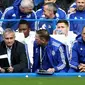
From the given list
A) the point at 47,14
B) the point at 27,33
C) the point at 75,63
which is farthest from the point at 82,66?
the point at 47,14

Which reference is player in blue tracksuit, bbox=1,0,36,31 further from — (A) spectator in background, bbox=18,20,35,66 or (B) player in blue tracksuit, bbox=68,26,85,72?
(B) player in blue tracksuit, bbox=68,26,85,72

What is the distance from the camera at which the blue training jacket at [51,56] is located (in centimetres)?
772

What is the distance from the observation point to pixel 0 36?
8539mm

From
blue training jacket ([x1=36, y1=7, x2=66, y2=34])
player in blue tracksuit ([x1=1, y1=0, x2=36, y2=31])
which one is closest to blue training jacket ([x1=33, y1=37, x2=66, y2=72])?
blue training jacket ([x1=36, y1=7, x2=66, y2=34])

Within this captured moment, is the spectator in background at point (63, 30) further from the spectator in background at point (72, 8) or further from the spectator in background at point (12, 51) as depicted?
the spectator in background at point (72, 8)

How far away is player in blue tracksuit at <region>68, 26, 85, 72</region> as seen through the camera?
25.5 feet

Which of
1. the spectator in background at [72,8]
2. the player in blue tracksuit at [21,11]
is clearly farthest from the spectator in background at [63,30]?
the spectator in background at [72,8]

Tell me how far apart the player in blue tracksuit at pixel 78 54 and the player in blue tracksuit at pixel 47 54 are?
7.4 inches

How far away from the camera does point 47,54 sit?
25.4 feet

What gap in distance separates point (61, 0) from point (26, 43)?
2908 mm

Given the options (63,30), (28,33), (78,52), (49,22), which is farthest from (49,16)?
(78,52)

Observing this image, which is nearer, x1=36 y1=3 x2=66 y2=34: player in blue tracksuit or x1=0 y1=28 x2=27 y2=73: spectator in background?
x1=0 y1=28 x2=27 y2=73: spectator in background

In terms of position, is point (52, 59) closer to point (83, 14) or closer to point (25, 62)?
point (25, 62)

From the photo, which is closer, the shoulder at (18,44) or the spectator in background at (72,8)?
the shoulder at (18,44)
